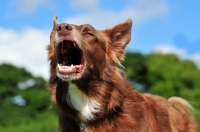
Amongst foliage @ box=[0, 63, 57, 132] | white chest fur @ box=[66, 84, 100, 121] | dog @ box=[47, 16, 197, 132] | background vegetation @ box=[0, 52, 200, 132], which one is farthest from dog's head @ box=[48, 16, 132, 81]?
foliage @ box=[0, 63, 57, 132]

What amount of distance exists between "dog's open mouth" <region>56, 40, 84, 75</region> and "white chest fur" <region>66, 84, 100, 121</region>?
34 cm

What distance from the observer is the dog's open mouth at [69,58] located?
6.70 m

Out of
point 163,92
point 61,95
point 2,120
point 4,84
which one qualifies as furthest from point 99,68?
point 163,92

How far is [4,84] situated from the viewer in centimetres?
5875

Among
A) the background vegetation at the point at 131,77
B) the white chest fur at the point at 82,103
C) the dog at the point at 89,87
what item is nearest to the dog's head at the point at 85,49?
the dog at the point at 89,87

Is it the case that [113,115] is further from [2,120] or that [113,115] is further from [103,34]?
[2,120]

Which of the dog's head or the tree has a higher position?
the dog's head

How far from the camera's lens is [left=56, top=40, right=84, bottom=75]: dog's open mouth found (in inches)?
264

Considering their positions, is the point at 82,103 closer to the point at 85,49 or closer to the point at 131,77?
the point at 85,49

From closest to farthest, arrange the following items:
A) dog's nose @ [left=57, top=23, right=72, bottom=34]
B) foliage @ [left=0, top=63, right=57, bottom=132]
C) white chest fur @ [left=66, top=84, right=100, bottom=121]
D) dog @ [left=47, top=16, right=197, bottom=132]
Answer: dog's nose @ [left=57, top=23, right=72, bottom=34], dog @ [left=47, top=16, right=197, bottom=132], white chest fur @ [left=66, top=84, right=100, bottom=121], foliage @ [left=0, top=63, right=57, bottom=132]

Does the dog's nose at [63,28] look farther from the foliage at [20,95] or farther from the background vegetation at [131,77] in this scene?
the foliage at [20,95]

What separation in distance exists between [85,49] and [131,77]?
193 ft

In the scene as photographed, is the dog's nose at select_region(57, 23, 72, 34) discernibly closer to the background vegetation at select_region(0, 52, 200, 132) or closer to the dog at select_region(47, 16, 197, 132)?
the dog at select_region(47, 16, 197, 132)

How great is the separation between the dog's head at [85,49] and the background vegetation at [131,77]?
126 feet
